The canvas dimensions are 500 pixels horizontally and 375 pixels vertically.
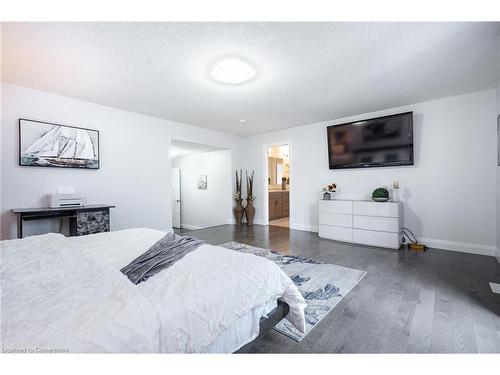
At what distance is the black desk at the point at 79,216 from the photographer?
2883 mm

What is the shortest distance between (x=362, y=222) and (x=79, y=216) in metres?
4.46

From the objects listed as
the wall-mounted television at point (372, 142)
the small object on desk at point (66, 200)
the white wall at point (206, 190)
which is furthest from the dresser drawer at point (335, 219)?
the small object on desk at point (66, 200)

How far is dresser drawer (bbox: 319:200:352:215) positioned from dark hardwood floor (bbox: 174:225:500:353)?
957 millimetres

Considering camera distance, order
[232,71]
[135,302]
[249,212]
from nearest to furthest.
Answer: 1. [135,302]
2. [232,71]
3. [249,212]

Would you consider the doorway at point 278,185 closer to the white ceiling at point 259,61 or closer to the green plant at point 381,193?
the green plant at point 381,193

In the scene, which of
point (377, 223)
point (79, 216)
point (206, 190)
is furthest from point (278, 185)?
point (79, 216)

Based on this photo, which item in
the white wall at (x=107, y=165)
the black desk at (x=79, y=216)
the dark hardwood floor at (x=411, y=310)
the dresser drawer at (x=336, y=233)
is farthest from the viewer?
the dresser drawer at (x=336, y=233)

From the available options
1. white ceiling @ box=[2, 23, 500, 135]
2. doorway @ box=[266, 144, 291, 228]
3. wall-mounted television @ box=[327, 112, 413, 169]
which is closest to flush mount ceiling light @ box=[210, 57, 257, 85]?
white ceiling @ box=[2, 23, 500, 135]

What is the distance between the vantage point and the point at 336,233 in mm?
4418

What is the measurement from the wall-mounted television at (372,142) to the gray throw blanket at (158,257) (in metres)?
3.77

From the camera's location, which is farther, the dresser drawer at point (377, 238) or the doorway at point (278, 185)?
the doorway at point (278, 185)

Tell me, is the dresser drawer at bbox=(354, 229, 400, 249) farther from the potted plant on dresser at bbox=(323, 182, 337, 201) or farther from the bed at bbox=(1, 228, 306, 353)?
the bed at bbox=(1, 228, 306, 353)

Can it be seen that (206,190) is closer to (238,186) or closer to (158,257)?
(238,186)

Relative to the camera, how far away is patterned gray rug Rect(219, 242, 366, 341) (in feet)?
5.96
